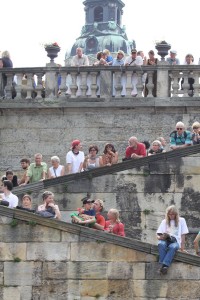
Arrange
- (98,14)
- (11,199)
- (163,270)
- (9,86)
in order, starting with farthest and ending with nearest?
(98,14), (9,86), (11,199), (163,270)

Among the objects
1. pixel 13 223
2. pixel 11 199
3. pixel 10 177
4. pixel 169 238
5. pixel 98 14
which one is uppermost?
pixel 98 14

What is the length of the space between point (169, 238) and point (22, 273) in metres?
2.69

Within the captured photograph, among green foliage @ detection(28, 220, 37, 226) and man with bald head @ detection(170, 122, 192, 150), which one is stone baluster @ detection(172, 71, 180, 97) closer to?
man with bald head @ detection(170, 122, 192, 150)

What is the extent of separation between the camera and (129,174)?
30.2 metres

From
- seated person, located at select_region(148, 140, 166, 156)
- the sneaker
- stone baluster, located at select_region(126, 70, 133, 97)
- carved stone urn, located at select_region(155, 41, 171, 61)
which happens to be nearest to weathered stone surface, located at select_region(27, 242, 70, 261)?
the sneaker

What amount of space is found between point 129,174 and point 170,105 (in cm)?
375

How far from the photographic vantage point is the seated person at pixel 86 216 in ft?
85.6

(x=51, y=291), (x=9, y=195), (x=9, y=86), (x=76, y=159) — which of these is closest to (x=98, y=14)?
(x=9, y=86)

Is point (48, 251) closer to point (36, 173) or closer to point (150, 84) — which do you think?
point (36, 173)

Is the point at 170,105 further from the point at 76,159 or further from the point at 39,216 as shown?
the point at 39,216

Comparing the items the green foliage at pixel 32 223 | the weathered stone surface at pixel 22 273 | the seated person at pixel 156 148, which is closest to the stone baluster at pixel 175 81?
the seated person at pixel 156 148

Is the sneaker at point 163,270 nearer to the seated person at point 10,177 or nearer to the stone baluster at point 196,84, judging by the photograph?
the seated person at point 10,177

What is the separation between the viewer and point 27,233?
26.0 metres

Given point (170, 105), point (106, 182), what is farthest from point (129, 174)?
point (170, 105)
